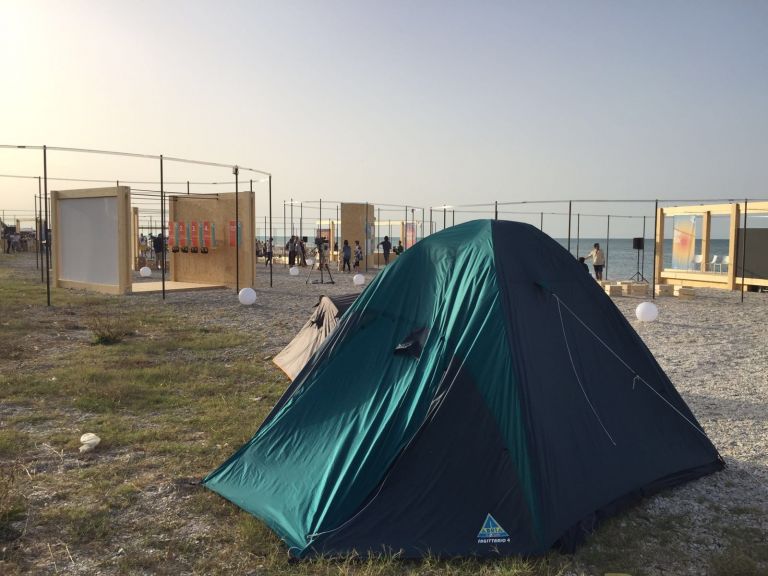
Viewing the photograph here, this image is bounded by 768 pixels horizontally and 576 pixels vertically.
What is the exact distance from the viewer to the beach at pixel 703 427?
3.37m

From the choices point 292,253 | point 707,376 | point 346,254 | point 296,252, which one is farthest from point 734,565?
point 296,252

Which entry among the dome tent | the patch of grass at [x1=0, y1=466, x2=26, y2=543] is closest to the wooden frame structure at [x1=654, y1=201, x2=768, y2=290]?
the dome tent

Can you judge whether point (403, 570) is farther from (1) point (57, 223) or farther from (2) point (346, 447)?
(1) point (57, 223)

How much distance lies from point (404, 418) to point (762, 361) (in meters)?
6.89

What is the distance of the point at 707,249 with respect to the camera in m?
20.3

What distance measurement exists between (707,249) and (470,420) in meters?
19.5

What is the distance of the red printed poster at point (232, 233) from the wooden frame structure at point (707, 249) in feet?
38.6

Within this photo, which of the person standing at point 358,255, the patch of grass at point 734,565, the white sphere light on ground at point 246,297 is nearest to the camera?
the patch of grass at point 734,565

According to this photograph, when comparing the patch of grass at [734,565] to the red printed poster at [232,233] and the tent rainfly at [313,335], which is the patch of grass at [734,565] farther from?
the red printed poster at [232,233]

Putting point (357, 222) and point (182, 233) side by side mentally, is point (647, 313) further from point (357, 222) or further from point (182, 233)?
point (357, 222)

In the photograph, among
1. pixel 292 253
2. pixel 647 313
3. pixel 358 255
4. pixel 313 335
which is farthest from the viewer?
pixel 292 253

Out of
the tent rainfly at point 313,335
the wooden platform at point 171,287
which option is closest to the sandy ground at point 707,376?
the wooden platform at point 171,287

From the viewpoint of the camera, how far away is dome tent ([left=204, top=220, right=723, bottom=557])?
3404mm

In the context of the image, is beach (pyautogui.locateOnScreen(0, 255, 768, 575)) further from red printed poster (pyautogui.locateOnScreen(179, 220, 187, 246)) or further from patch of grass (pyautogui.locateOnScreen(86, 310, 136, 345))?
red printed poster (pyautogui.locateOnScreen(179, 220, 187, 246))
